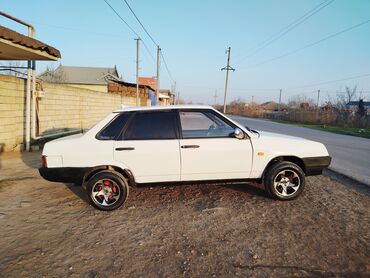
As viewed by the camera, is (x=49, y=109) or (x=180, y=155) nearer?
(x=180, y=155)

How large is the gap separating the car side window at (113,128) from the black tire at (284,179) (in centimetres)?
260

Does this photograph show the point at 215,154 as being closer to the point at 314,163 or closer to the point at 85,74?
the point at 314,163

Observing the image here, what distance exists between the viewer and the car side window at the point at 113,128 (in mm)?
3844

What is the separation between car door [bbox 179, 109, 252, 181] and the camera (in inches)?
153

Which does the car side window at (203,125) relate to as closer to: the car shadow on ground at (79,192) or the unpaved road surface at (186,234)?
the unpaved road surface at (186,234)

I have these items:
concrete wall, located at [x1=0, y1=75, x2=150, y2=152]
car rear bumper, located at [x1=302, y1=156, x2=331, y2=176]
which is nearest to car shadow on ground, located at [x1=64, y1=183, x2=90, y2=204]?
car rear bumper, located at [x1=302, y1=156, x2=331, y2=176]

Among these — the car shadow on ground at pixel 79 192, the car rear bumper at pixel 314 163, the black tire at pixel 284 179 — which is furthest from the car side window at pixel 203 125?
the car shadow on ground at pixel 79 192

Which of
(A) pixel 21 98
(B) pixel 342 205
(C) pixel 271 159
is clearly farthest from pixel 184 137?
(A) pixel 21 98

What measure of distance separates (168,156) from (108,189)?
1.12 meters

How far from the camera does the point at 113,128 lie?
3885 millimetres

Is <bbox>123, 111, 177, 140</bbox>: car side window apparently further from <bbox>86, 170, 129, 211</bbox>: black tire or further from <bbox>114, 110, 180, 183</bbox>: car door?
<bbox>86, 170, 129, 211</bbox>: black tire

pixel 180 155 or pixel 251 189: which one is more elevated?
pixel 180 155

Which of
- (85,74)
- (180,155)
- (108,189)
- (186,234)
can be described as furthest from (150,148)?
(85,74)

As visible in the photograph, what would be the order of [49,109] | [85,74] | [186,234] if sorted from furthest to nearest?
[85,74]
[49,109]
[186,234]
